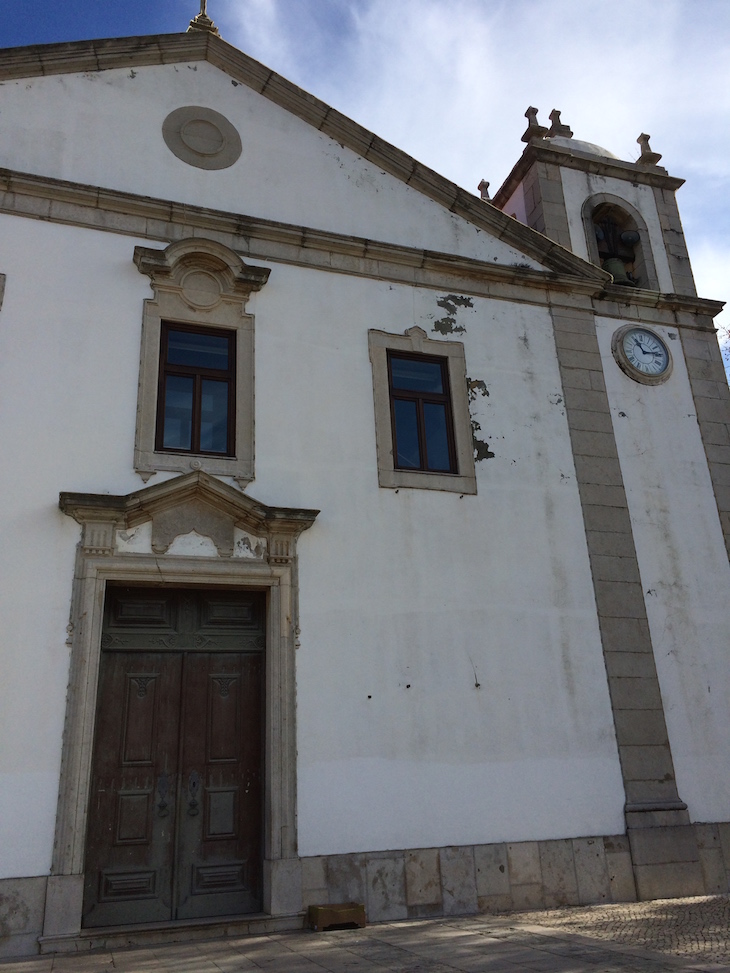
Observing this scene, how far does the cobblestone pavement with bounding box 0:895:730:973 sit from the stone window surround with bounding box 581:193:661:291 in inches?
317

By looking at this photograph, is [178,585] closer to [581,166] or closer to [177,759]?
[177,759]

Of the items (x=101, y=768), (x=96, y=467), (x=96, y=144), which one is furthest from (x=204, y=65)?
(x=101, y=768)

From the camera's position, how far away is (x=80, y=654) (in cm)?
710

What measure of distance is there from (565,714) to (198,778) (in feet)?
12.1

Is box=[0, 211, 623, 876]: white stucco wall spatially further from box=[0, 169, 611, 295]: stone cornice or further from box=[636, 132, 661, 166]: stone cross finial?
box=[636, 132, 661, 166]: stone cross finial

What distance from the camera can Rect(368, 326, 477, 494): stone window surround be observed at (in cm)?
886

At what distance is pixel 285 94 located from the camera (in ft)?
33.4

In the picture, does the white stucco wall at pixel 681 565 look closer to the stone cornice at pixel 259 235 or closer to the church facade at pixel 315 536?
the church facade at pixel 315 536

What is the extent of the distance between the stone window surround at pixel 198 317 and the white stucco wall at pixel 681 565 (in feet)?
15.0

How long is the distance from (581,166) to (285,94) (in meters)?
4.51

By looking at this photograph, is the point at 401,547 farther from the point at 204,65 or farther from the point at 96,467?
the point at 204,65

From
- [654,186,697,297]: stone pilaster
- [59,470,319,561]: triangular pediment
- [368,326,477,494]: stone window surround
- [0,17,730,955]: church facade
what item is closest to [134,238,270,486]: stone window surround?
[0,17,730,955]: church facade

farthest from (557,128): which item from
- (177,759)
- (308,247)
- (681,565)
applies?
(177,759)

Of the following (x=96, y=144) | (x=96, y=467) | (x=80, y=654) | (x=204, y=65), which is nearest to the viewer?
(x=80, y=654)
